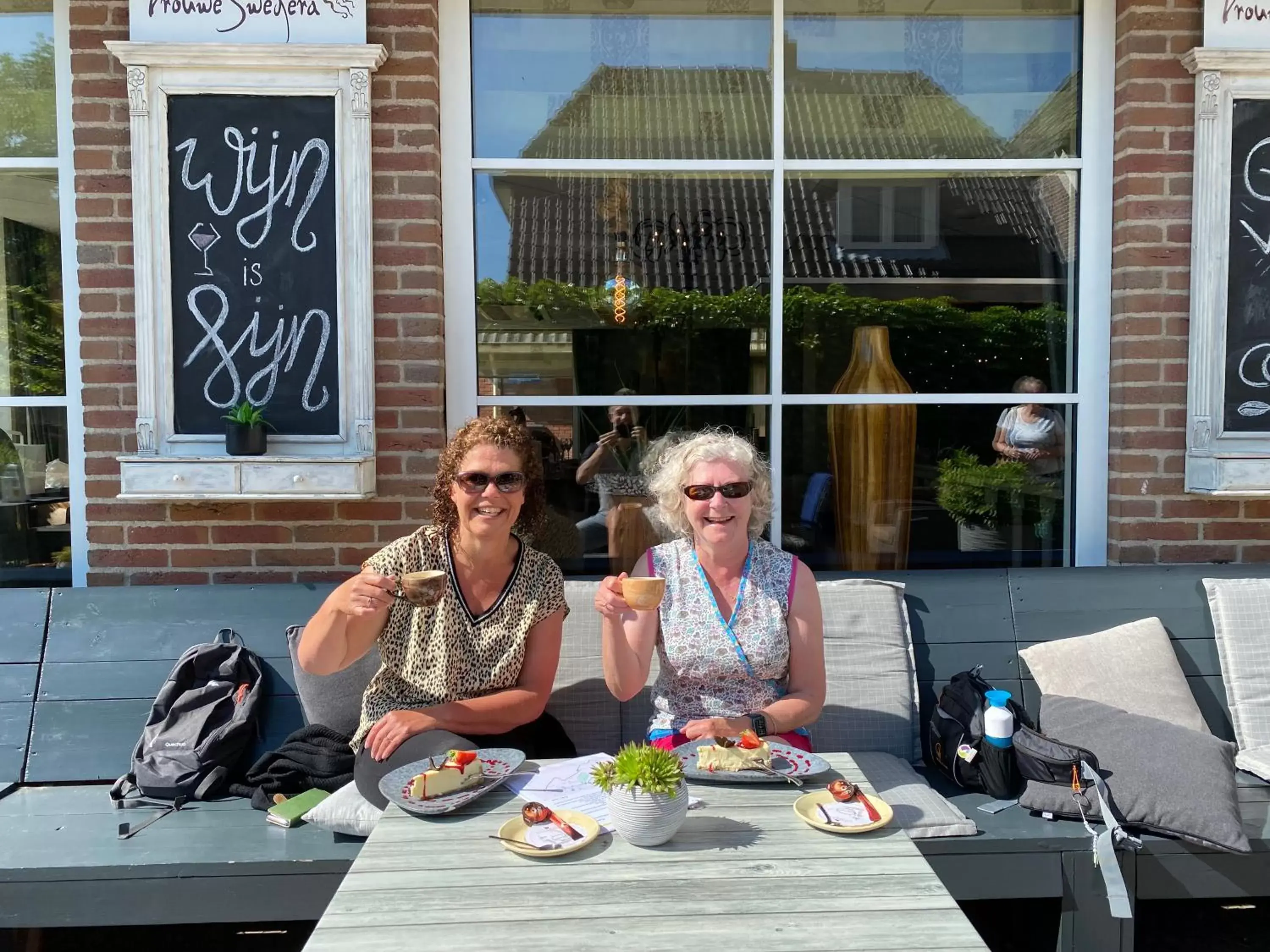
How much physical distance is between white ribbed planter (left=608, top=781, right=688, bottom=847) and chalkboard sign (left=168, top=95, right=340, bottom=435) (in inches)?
74.9

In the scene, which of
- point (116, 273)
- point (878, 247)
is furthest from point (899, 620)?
point (116, 273)

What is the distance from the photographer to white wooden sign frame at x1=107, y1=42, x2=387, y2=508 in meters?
3.11

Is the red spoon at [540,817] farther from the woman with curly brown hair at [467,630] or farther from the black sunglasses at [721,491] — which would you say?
the black sunglasses at [721,491]

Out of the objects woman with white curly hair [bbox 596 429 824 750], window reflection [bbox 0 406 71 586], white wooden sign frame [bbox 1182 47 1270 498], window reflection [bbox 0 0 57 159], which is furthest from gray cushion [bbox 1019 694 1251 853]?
window reflection [bbox 0 0 57 159]

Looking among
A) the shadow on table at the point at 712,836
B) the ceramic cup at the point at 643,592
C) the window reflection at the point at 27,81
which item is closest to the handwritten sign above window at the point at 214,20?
the window reflection at the point at 27,81

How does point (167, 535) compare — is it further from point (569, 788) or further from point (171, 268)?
point (569, 788)

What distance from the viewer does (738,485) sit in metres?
2.55

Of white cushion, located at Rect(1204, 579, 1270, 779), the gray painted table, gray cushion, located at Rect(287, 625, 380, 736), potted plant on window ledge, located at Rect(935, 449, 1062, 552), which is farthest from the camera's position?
potted plant on window ledge, located at Rect(935, 449, 1062, 552)

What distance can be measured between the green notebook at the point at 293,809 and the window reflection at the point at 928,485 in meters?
1.87

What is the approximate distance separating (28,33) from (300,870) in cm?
298

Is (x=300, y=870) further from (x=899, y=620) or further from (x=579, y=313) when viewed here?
(x=579, y=313)

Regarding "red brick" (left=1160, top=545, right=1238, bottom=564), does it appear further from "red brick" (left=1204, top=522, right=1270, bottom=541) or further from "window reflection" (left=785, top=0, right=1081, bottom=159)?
"window reflection" (left=785, top=0, right=1081, bottom=159)

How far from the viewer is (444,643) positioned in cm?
251

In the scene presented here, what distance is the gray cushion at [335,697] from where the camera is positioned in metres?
2.86
